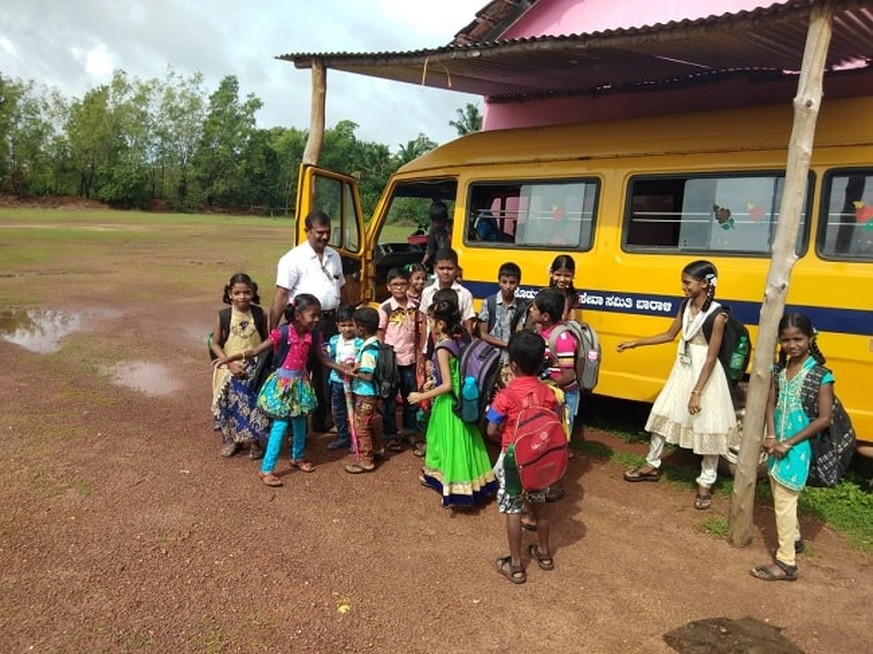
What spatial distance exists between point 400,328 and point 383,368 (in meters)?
0.47

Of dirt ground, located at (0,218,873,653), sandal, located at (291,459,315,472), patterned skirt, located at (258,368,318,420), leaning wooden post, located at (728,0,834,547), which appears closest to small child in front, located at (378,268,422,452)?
dirt ground, located at (0,218,873,653)

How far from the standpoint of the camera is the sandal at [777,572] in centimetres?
354

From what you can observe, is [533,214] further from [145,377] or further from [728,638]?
[145,377]

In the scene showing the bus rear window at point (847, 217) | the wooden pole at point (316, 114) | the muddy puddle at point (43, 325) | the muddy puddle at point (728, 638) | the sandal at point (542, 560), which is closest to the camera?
the muddy puddle at point (728, 638)

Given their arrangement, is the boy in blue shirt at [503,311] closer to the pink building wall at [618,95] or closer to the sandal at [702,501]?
the sandal at [702,501]

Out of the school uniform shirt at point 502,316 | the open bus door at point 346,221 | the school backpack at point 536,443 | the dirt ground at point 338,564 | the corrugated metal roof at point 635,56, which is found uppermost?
the corrugated metal roof at point 635,56

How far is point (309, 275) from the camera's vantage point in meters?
5.10

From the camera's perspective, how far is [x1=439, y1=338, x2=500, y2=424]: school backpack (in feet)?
13.0

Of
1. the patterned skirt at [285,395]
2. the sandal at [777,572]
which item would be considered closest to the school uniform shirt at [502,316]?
the patterned skirt at [285,395]

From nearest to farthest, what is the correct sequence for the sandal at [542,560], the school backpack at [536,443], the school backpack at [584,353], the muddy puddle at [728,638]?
the muddy puddle at [728,638] → the school backpack at [536,443] → the sandal at [542,560] → the school backpack at [584,353]

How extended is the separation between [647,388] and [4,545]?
4.25 meters

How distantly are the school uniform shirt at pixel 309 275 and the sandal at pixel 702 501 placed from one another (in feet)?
9.45

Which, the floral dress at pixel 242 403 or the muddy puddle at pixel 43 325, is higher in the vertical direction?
the floral dress at pixel 242 403

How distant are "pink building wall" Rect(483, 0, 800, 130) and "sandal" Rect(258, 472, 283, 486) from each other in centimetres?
427
